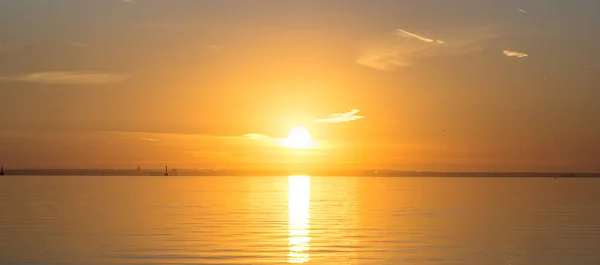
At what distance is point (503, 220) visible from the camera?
62969 millimetres

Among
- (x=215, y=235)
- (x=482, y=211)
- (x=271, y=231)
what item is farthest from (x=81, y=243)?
(x=482, y=211)

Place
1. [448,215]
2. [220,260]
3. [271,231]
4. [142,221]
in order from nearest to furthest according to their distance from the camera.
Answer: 1. [220,260]
2. [271,231]
3. [142,221]
4. [448,215]

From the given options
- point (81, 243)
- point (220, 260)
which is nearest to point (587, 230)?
point (220, 260)

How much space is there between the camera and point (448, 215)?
7000cm

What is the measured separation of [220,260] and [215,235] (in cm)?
1261

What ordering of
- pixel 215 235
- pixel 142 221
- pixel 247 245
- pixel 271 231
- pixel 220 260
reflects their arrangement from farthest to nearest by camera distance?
pixel 142 221 < pixel 271 231 < pixel 215 235 < pixel 247 245 < pixel 220 260

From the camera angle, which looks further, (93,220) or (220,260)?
(93,220)

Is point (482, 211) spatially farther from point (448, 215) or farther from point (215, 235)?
point (215, 235)

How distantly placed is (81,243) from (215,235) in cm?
859

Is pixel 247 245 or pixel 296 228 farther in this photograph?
pixel 296 228

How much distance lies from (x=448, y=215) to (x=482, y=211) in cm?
777

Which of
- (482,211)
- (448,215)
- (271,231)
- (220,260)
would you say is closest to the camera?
(220,260)

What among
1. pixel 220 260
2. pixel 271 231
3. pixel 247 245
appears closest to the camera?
pixel 220 260

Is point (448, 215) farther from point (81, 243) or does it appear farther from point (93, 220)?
point (81, 243)
